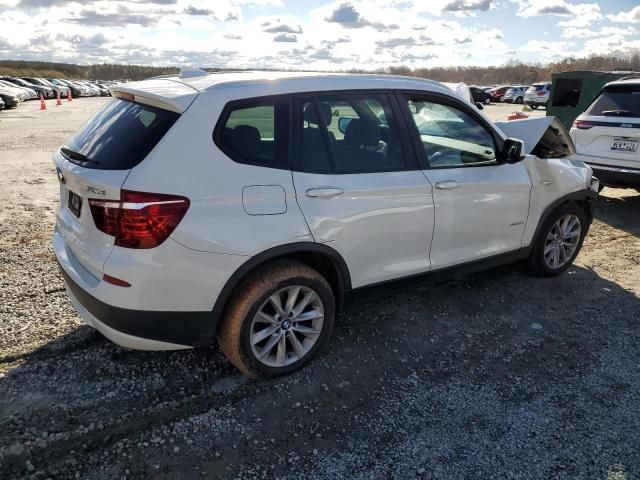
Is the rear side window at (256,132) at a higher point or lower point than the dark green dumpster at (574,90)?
lower

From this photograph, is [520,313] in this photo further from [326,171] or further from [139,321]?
[139,321]

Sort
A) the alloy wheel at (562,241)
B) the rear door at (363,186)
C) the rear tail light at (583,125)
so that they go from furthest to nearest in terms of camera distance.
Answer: the rear tail light at (583,125) → the alloy wheel at (562,241) → the rear door at (363,186)

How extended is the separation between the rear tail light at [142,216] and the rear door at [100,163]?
58mm

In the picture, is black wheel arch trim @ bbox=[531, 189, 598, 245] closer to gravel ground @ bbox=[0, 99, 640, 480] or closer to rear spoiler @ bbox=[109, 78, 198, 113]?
gravel ground @ bbox=[0, 99, 640, 480]

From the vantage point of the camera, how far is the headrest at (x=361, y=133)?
325 cm

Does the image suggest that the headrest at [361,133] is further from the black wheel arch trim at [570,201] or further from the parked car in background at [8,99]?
the parked car in background at [8,99]

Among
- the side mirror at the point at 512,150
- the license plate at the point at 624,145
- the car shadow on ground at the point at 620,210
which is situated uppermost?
the side mirror at the point at 512,150

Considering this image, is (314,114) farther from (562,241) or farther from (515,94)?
(515,94)

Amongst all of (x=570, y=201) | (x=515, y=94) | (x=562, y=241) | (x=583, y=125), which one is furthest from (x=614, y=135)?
(x=515, y=94)

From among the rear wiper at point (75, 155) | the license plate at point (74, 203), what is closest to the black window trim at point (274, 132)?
the rear wiper at point (75, 155)

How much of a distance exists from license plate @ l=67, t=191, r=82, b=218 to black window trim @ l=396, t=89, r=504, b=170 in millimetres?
2164

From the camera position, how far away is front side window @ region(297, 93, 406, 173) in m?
3.04

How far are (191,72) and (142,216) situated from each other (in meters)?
1.36

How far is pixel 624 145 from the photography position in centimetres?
673
